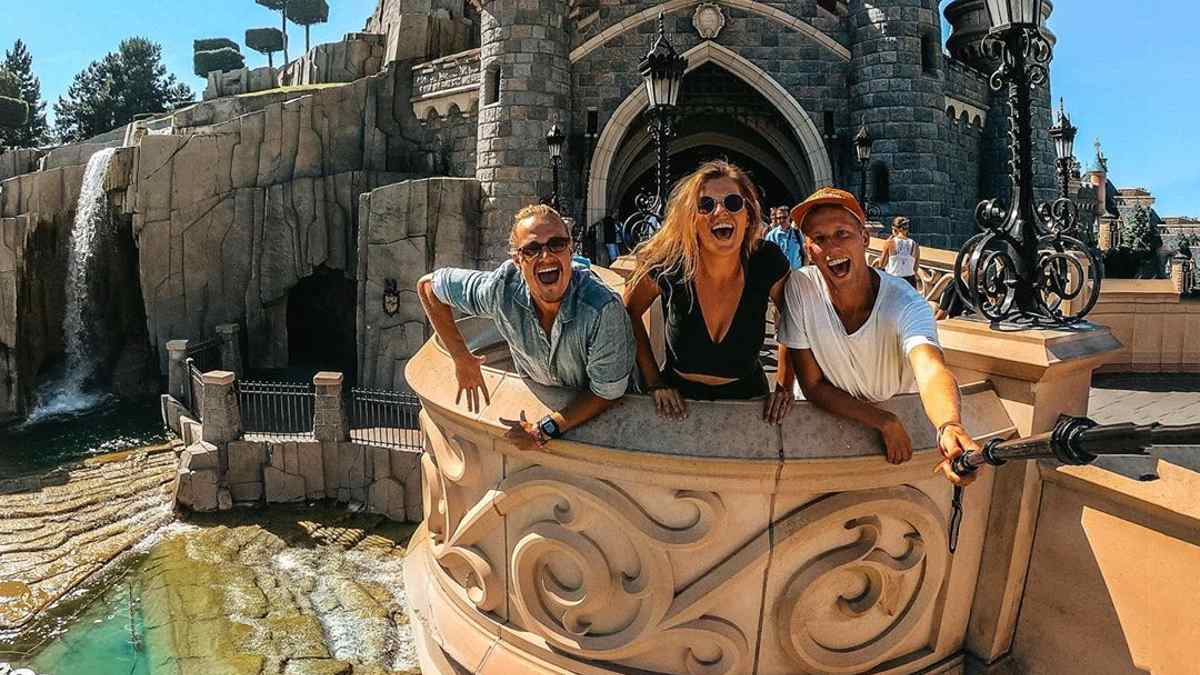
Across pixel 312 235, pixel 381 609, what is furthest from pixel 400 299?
pixel 381 609

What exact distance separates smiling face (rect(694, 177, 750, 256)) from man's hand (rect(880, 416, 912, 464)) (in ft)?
2.51

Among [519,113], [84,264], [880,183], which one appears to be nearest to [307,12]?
[84,264]

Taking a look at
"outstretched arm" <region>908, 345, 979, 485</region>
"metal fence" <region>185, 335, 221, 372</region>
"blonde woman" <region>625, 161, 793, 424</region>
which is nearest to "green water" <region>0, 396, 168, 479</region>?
"metal fence" <region>185, 335, 221, 372</region>

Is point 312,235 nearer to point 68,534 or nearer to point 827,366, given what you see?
point 68,534

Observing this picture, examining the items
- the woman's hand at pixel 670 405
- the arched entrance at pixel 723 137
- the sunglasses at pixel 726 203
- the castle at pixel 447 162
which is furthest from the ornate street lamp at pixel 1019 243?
the castle at pixel 447 162

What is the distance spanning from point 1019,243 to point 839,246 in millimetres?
2105

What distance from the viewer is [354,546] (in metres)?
10.6

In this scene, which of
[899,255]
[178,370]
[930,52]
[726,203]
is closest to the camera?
[726,203]

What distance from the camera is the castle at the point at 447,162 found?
1681cm

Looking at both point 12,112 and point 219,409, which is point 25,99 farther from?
point 219,409

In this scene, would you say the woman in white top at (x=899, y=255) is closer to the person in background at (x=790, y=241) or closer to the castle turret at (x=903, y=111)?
the person in background at (x=790, y=241)

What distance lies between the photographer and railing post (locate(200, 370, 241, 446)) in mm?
11773

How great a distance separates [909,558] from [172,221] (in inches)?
807

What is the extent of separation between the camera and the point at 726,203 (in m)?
2.39
